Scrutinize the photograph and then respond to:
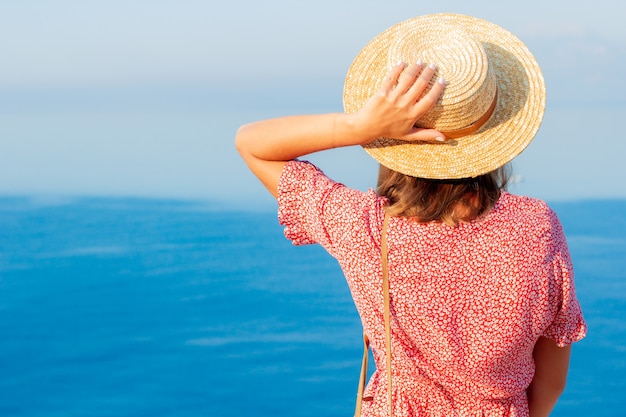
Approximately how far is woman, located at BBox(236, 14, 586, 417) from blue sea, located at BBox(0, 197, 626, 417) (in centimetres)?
303

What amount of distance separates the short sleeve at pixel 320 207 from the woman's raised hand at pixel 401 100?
152mm

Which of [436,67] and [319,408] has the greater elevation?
[436,67]

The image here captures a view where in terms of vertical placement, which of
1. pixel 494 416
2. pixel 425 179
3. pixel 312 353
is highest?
pixel 425 179

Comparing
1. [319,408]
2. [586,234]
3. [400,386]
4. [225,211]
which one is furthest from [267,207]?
[400,386]

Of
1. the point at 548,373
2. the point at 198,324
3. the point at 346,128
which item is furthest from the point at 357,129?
the point at 198,324

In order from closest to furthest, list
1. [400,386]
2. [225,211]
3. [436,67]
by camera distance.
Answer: [436,67]
[400,386]
[225,211]

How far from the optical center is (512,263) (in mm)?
1412

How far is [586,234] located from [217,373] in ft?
14.1

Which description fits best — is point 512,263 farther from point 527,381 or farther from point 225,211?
point 225,211

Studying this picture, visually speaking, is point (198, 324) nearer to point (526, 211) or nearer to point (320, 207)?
point (320, 207)

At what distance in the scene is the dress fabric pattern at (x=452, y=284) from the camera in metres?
1.42

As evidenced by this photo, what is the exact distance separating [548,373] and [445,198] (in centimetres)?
47

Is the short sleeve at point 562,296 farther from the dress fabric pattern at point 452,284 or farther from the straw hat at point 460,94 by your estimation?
the straw hat at point 460,94

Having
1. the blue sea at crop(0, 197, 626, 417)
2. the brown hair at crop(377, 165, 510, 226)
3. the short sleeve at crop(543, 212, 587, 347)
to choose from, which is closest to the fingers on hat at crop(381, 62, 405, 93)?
the brown hair at crop(377, 165, 510, 226)
